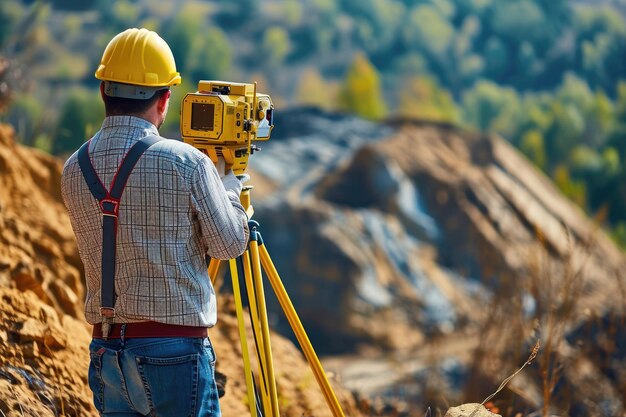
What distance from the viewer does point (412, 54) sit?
102438 millimetres

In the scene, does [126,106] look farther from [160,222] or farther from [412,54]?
[412,54]

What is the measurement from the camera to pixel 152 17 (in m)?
96.9

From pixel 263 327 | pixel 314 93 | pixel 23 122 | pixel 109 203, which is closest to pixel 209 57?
pixel 314 93

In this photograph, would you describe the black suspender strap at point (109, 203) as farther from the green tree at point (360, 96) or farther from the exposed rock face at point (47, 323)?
the green tree at point (360, 96)

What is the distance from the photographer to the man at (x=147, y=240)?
8.36ft

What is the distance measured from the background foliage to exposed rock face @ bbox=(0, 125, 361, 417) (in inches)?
2404

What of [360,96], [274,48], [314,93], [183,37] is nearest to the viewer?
[360,96]

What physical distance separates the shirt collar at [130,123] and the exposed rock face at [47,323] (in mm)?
1194

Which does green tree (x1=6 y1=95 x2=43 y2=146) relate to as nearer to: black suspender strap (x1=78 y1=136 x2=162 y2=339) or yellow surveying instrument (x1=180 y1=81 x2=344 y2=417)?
yellow surveying instrument (x1=180 y1=81 x2=344 y2=417)

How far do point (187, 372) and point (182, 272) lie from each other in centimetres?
26

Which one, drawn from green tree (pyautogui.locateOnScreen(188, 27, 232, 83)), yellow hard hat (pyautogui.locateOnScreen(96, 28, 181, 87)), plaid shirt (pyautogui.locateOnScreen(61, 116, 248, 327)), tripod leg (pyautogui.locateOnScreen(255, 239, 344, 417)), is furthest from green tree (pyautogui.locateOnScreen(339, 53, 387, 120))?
plaid shirt (pyautogui.locateOnScreen(61, 116, 248, 327))

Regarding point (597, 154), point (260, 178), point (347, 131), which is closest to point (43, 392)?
point (260, 178)

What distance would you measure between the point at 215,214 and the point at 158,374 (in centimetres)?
44

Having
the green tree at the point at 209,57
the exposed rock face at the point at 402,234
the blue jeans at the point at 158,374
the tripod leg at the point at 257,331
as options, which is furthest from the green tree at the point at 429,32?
the blue jeans at the point at 158,374
